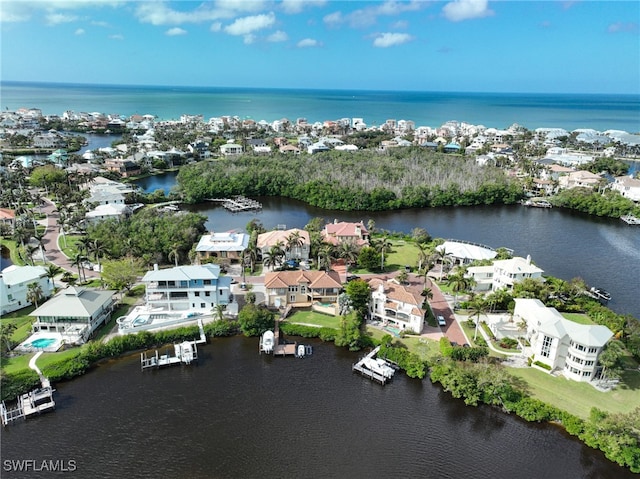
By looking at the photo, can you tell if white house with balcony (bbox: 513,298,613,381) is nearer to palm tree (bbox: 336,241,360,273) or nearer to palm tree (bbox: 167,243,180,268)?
palm tree (bbox: 336,241,360,273)

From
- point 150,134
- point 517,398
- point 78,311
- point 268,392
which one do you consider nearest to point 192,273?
point 78,311

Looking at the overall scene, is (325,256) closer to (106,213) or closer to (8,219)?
(106,213)

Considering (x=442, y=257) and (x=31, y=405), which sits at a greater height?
(x=442, y=257)

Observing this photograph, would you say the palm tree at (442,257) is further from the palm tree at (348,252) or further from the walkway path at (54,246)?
the walkway path at (54,246)

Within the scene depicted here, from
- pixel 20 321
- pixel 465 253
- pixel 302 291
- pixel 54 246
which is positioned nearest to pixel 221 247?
pixel 302 291

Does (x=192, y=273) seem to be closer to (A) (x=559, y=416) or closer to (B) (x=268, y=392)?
(B) (x=268, y=392)

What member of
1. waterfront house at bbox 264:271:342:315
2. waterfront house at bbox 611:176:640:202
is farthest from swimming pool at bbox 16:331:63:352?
waterfront house at bbox 611:176:640:202
